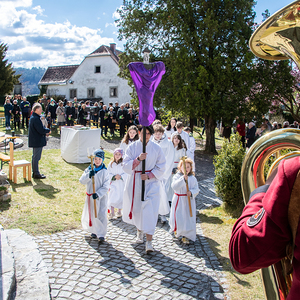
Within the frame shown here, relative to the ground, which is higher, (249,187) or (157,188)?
(249,187)

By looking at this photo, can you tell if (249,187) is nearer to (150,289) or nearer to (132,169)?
(150,289)

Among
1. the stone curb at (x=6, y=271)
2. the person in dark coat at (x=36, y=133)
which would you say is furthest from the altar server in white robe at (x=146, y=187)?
the person in dark coat at (x=36, y=133)

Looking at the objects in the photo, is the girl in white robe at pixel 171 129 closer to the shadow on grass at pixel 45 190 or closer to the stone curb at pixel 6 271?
the shadow on grass at pixel 45 190

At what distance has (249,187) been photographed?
179cm

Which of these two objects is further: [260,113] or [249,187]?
[260,113]

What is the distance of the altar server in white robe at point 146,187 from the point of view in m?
5.13

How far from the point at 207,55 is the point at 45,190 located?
10376 mm

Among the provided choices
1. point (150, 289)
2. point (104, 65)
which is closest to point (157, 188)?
point (150, 289)

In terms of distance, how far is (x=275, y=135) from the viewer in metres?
1.59

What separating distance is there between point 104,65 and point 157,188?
36.0 meters

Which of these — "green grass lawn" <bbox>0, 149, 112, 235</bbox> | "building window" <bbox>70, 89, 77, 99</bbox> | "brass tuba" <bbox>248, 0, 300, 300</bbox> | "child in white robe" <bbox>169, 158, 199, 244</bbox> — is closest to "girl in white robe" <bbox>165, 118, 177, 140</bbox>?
"green grass lawn" <bbox>0, 149, 112, 235</bbox>

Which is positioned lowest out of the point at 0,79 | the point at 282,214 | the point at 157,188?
the point at 157,188

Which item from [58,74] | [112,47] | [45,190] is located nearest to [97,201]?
[45,190]

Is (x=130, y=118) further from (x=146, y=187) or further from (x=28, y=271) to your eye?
(x=28, y=271)
